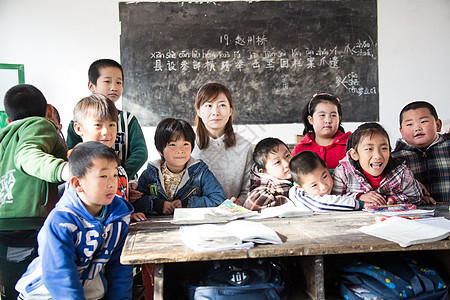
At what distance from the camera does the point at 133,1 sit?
4.09 m

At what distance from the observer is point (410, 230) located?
4.41 ft

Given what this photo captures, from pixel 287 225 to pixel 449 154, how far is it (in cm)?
137

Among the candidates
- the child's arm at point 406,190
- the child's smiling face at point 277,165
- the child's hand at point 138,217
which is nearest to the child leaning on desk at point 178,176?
the child's hand at point 138,217

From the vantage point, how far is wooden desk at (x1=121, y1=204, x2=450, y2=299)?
3.78 ft

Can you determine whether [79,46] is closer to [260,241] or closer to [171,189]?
[171,189]

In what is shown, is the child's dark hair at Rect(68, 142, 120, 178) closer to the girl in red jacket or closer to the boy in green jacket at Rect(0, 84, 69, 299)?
the boy in green jacket at Rect(0, 84, 69, 299)

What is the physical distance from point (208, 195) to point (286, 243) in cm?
83

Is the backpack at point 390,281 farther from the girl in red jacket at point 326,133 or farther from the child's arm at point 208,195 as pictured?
the girl in red jacket at point 326,133

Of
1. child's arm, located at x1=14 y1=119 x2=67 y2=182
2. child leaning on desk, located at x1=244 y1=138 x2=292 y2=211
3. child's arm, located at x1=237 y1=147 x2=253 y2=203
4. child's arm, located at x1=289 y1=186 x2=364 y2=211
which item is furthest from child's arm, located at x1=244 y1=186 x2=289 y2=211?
child's arm, located at x1=14 y1=119 x2=67 y2=182

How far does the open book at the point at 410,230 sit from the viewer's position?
48.8 inches

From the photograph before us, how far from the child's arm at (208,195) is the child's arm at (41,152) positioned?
2.21 ft

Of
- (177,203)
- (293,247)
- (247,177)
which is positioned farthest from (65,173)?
(247,177)

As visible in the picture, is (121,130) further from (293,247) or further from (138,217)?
(293,247)

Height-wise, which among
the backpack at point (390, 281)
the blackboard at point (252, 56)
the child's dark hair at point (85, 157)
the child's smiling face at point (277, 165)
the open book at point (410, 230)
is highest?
the blackboard at point (252, 56)
